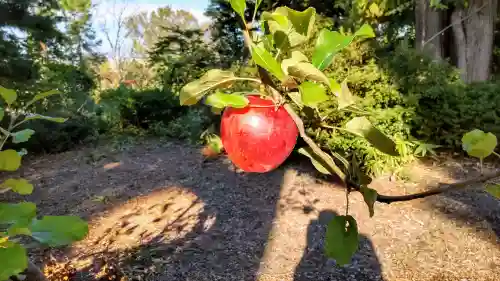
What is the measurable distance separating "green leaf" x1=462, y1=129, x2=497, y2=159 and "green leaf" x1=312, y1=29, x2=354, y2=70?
8.5 inches

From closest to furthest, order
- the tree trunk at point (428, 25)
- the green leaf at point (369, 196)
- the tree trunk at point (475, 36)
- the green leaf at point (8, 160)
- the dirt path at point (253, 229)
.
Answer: the green leaf at point (369, 196) → the green leaf at point (8, 160) → the dirt path at point (253, 229) → the tree trunk at point (475, 36) → the tree trunk at point (428, 25)

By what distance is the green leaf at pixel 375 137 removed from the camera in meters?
0.49

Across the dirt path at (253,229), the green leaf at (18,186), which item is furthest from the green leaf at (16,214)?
the dirt path at (253,229)

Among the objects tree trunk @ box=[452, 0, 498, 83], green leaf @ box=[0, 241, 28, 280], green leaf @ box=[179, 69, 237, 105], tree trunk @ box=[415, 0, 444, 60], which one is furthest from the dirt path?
green leaf @ box=[179, 69, 237, 105]

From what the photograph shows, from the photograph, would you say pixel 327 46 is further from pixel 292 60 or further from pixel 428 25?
pixel 428 25

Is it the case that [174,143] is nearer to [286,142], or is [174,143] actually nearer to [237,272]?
[237,272]

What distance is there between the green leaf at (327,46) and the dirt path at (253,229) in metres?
3.19

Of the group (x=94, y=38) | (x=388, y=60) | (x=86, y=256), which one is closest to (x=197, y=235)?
(x=86, y=256)

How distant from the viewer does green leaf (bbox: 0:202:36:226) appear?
0.69 meters

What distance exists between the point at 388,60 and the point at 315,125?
5.28 metres

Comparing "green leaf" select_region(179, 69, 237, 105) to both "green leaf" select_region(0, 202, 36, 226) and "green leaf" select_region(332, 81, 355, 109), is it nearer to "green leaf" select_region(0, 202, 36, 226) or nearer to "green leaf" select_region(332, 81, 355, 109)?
"green leaf" select_region(332, 81, 355, 109)

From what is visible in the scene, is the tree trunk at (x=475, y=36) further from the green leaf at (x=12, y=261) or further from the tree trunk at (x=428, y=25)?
the green leaf at (x=12, y=261)

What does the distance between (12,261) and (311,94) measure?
0.45 meters

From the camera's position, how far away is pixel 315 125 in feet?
1.89
